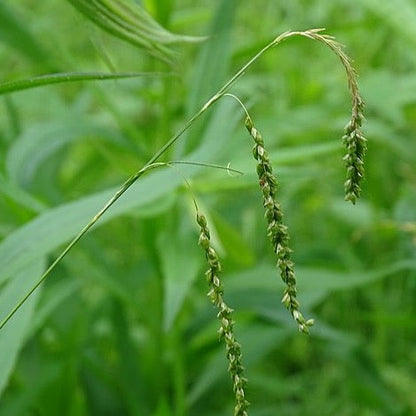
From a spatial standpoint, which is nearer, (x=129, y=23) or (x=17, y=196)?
(x=129, y=23)

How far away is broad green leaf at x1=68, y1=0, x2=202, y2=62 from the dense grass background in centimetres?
3

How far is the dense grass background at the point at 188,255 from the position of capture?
1.38 m

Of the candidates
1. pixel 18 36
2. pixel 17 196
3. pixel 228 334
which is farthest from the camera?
pixel 18 36

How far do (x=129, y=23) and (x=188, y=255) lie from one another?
505mm

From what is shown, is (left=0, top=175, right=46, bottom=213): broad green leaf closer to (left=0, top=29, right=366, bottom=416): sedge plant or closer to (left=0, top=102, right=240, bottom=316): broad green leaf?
(left=0, top=102, right=240, bottom=316): broad green leaf

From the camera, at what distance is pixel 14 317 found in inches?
41.0

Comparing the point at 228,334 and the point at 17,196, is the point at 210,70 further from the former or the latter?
the point at 228,334

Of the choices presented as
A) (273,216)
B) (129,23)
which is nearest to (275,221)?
(273,216)

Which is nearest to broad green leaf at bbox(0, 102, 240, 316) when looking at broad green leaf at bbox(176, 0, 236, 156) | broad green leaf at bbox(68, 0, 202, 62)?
broad green leaf at bbox(68, 0, 202, 62)

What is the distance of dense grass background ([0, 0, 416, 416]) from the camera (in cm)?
138

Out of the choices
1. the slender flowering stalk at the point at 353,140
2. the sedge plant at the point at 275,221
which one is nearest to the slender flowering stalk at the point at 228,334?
the sedge plant at the point at 275,221

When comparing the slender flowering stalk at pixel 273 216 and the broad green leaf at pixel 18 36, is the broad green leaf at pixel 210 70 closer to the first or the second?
the broad green leaf at pixel 18 36

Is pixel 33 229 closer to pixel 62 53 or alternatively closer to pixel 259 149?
pixel 259 149

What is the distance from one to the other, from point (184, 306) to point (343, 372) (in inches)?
15.0
